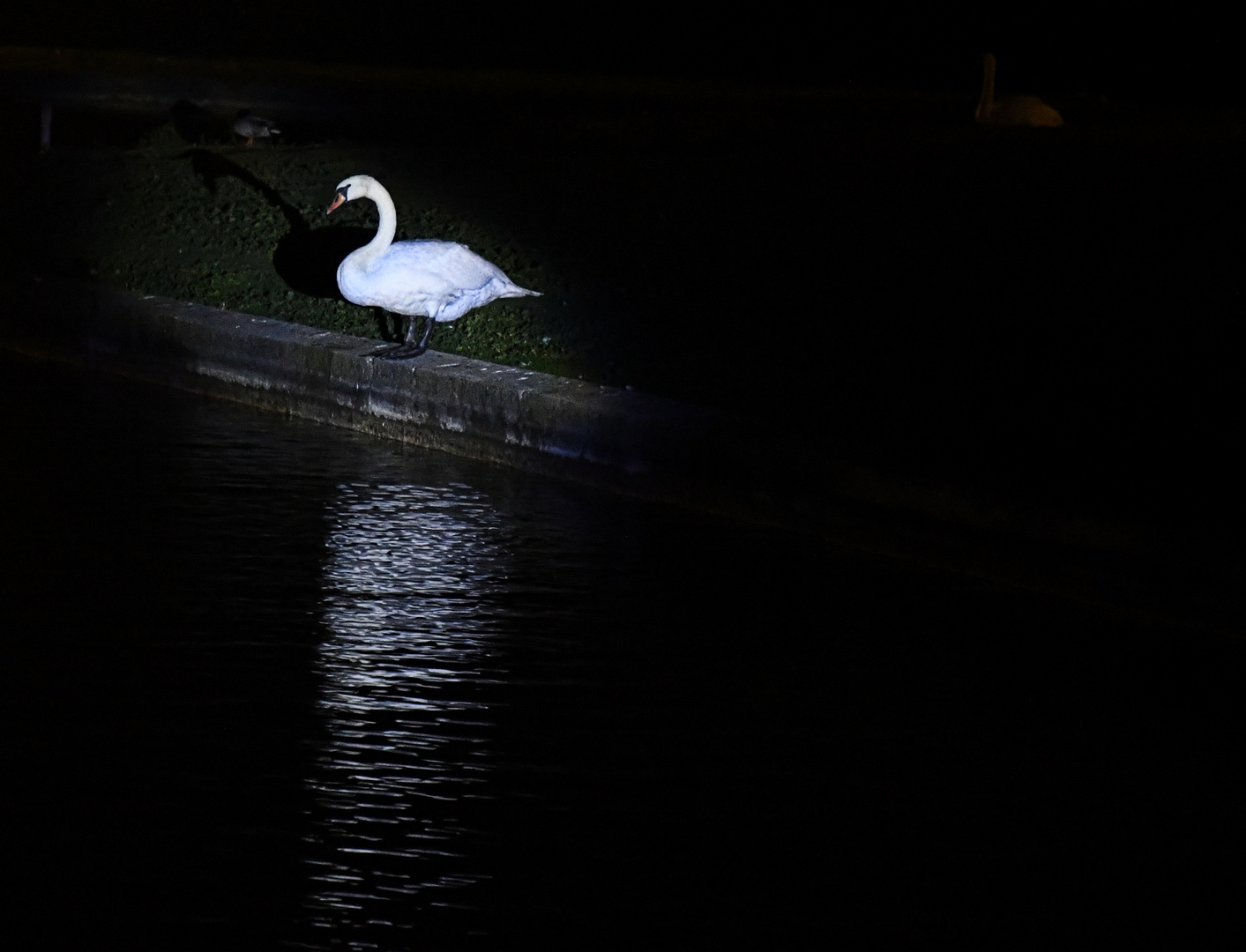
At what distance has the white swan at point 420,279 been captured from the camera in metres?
9.41

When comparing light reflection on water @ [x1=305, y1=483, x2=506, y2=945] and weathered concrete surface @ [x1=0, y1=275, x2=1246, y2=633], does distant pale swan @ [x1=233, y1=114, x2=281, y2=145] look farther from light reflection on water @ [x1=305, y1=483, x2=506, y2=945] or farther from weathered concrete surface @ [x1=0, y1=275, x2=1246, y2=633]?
light reflection on water @ [x1=305, y1=483, x2=506, y2=945]

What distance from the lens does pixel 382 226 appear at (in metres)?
9.88

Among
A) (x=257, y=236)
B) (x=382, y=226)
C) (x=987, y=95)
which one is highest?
(x=987, y=95)

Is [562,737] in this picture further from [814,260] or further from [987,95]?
[987,95]

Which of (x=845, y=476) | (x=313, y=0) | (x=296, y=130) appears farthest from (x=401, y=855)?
(x=313, y=0)

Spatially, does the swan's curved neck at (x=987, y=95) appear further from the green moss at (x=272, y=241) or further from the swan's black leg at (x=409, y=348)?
the swan's black leg at (x=409, y=348)

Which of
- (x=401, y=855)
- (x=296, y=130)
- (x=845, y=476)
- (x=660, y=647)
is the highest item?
(x=296, y=130)

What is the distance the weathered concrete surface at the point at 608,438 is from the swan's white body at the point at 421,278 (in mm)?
286

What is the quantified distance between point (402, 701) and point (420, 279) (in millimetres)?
4037

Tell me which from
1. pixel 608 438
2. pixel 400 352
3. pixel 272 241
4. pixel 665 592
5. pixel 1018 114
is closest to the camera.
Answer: pixel 665 592

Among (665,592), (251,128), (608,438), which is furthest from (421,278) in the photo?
(251,128)

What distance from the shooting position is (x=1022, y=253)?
12.0 m

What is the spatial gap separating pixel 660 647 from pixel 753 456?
65.5 inches

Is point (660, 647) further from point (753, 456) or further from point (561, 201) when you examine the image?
point (561, 201)
